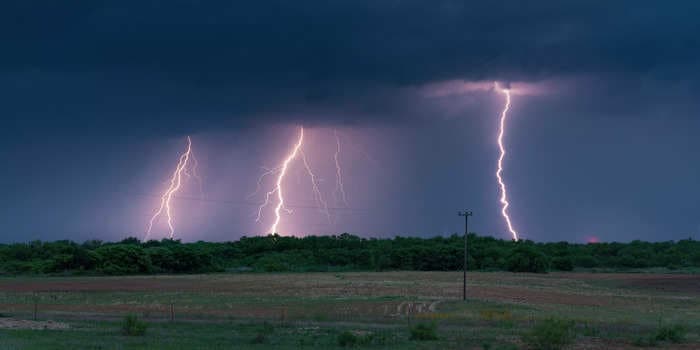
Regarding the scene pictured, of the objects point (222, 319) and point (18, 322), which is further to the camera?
point (222, 319)

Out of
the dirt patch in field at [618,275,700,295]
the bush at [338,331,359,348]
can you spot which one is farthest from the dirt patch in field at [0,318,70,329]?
the dirt patch in field at [618,275,700,295]

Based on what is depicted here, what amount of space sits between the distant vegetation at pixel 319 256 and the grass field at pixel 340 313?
35.3 m

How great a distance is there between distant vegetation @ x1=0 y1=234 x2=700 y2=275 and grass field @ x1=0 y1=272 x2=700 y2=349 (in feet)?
116

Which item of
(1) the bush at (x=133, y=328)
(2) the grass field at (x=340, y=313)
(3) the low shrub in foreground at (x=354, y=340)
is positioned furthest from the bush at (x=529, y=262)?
(1) the bush at (x=133, y=328)

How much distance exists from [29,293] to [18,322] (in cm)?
3563

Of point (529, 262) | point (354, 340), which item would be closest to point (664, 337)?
point (354, 340)

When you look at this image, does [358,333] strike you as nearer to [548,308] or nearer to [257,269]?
[548,308]

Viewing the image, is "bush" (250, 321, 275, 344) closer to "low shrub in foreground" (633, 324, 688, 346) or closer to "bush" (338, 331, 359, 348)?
"bush" (338, 331, 359, 348)

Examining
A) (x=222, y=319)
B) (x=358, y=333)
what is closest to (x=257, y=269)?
(x=222, y=319)

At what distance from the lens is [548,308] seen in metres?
58.6

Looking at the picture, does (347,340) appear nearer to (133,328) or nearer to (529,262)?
(133,328)

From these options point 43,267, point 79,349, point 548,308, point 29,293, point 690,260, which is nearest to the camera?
point 79,349

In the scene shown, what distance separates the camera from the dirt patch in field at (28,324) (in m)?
38.8

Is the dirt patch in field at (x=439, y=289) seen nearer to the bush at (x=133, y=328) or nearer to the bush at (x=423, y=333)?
the bush at (x=133, y=328)
